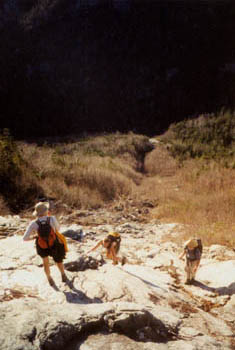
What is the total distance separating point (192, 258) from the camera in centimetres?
404

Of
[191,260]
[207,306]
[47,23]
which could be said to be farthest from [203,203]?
[47,23]

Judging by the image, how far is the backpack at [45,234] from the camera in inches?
124

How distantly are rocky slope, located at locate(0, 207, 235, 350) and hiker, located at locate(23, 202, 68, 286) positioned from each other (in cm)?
33

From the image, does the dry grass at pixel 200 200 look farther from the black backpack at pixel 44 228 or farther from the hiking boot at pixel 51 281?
the black backpack at pixel 44 228

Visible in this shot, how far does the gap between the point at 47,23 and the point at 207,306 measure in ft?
134

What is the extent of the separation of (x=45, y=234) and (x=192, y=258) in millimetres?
2213

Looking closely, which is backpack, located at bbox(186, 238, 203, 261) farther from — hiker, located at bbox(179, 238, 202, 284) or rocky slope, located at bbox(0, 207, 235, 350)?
rocky slope, located at bbox(0, 207, 235, 350)

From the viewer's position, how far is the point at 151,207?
9156 millimetres

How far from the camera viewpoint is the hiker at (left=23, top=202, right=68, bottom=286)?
3.16m

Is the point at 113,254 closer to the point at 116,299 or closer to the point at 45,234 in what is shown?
the point at 116,299

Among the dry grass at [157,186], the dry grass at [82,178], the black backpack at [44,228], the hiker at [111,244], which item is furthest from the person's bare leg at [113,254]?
the dry grass at [82,178]

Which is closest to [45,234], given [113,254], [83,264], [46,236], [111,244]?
[46,236]

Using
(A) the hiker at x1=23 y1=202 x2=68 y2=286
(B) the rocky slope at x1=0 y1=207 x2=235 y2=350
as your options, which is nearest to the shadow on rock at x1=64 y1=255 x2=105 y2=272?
(B) the rocky slope at x1=0 y1=207 x2=235 y2=350

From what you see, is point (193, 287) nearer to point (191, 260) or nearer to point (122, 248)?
point (191, 260)
